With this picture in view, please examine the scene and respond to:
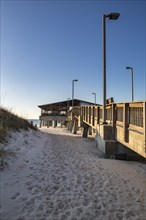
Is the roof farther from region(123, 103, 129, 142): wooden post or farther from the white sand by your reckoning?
the white sand

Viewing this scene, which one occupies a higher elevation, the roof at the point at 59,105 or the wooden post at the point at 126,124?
the roof at the point at 59,105

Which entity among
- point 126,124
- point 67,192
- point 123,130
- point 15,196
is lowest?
point 67,192

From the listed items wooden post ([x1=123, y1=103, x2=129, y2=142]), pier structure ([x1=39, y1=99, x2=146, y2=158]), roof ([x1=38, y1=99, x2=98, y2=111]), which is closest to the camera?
pier structure ([x1=39, y1=99, x2=146, y2=158])

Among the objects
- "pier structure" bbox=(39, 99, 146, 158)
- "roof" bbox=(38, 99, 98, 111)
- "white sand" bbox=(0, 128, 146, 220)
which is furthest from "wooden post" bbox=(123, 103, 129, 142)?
"roof" bbox=(38, 99, 98, 111)

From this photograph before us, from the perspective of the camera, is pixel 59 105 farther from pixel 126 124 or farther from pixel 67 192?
pixel 67 192

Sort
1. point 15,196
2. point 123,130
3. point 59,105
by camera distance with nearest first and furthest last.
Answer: point 15,196, point 123,130, point 59,105

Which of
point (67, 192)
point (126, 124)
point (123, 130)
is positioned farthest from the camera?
point (123, 130)

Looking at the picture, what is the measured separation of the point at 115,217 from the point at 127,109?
12.7ft

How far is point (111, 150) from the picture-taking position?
8859 millimetres

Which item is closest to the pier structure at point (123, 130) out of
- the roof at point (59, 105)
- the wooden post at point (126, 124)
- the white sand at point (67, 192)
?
the wooden post at point (126, 124)

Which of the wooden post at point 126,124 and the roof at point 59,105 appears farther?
the roof at point 59,105

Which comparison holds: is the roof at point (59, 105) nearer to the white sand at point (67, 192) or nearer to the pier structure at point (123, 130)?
the pier structure at point (123, 130)

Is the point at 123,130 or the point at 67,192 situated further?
the point at 123,130

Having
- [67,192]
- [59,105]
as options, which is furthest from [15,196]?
[59,105]
